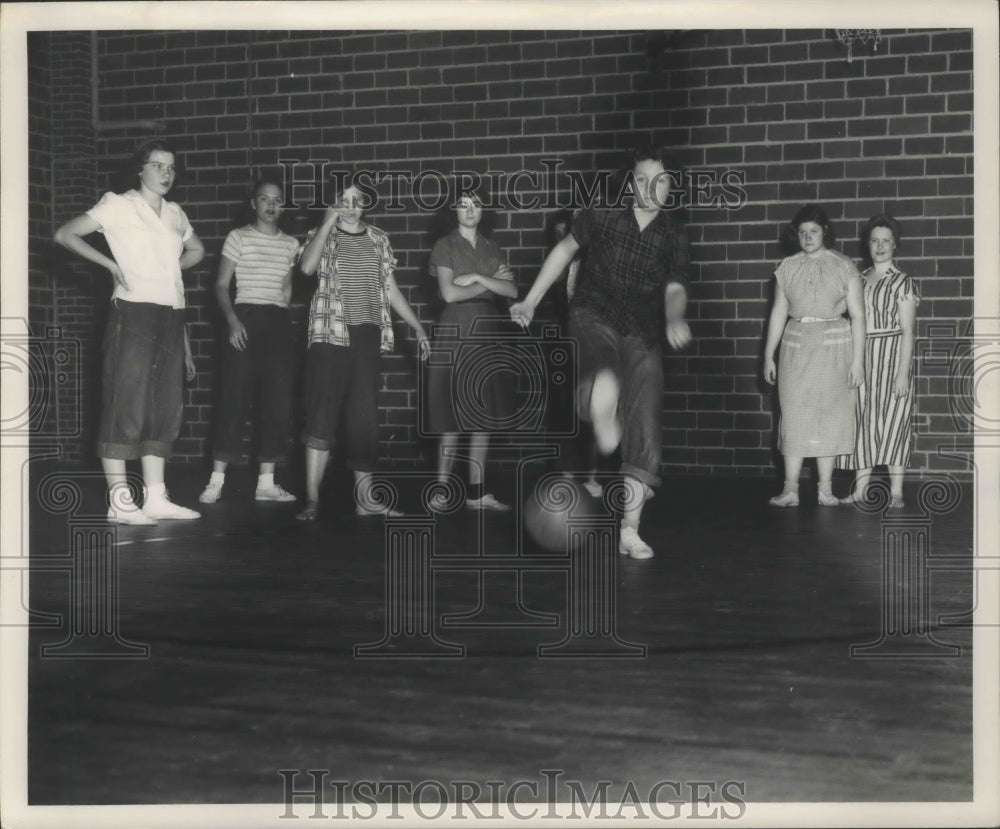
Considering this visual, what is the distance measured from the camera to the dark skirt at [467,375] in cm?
643

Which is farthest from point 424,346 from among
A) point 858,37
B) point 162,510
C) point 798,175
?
point 858,37

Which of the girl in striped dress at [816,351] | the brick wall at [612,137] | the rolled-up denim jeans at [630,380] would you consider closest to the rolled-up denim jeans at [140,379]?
the rolled-up denim jeans at [630,380]

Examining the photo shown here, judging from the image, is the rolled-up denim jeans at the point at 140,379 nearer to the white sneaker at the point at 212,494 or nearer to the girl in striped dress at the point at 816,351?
the white sneaker at the point at 212,494

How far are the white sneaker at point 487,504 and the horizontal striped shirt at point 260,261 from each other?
134cm

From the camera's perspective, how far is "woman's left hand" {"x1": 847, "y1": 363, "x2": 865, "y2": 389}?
665cm

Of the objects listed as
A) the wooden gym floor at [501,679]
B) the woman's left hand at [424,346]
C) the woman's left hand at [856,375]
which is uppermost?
the woman's left hand at [424,346]

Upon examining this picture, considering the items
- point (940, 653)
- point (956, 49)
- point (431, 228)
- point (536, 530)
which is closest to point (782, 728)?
point (940, 653)

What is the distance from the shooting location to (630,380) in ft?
15.6

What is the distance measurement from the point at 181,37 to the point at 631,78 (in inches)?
127

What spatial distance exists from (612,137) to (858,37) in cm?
164
